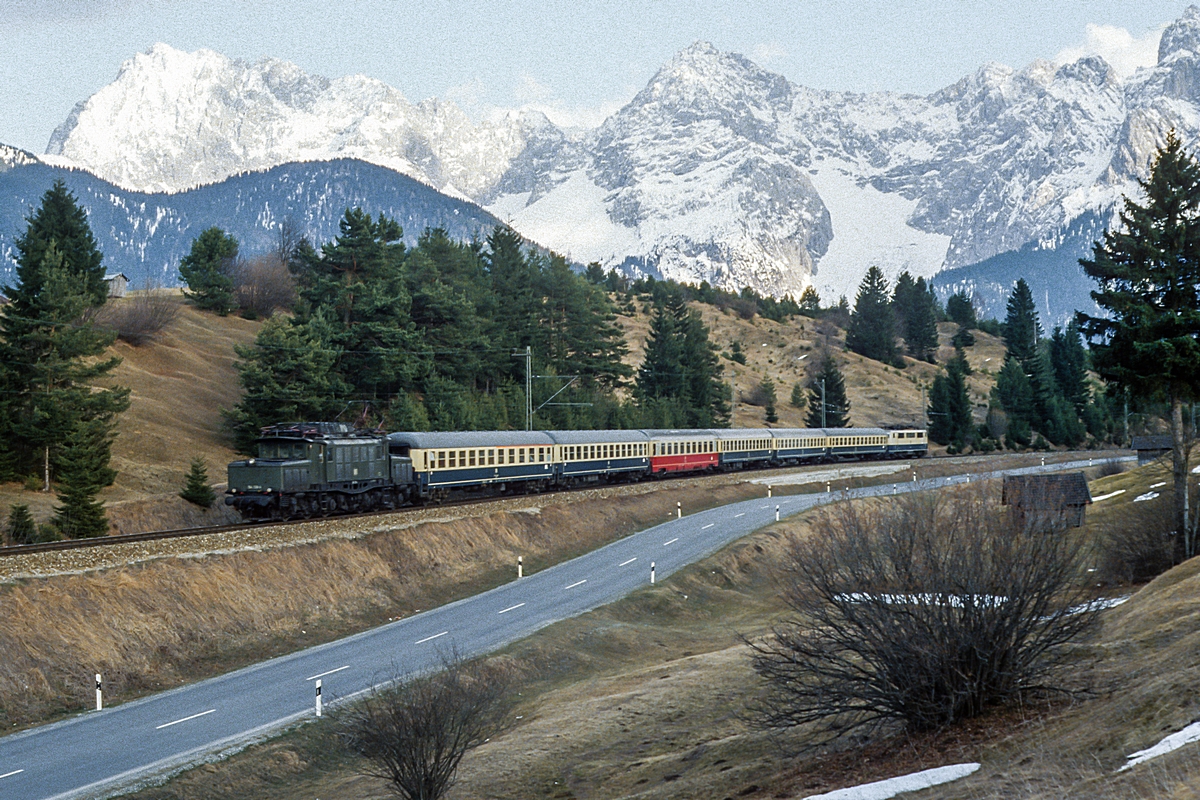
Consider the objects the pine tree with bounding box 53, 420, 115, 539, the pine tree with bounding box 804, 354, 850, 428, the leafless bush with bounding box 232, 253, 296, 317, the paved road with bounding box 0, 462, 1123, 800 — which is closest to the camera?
the paved road with bounding box 0, 462, 1123, 800

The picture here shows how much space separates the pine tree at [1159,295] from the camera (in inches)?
1399

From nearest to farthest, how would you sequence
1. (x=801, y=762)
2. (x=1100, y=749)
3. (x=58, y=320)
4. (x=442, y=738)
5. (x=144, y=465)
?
(x=1100, y=749) → (x=801, y=762) → (x=442, y=738) → (x=58, y=320) → (x=144, y=465)

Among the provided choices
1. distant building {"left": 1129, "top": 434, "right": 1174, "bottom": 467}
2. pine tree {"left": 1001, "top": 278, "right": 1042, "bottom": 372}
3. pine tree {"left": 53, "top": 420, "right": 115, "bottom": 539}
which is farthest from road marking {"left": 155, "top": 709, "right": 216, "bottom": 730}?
pine tree {"left": 1001, "top": 278, "right": 1042, "bottom": 372}

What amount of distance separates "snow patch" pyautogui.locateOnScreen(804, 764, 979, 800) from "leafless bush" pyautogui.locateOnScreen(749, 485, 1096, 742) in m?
2.03

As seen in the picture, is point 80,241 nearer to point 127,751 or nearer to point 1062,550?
point 127,751

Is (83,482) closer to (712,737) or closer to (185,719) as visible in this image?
(185,719)

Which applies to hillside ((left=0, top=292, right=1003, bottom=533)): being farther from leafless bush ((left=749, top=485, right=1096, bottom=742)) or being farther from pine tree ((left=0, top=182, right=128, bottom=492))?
leafless bush ((left=749, top=485, right=1096, bottom=742))

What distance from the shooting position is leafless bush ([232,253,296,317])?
4377 inches

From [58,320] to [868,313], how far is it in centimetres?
15939

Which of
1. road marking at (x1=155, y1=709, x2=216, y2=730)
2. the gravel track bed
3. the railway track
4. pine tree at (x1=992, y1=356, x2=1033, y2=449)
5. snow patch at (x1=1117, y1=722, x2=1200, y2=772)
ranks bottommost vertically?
road marking at (x1=155, y1=709, x2=216, y2=730)

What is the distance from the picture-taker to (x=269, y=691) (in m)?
29.1

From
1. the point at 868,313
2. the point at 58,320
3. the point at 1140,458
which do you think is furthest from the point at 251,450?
the point at 868,313

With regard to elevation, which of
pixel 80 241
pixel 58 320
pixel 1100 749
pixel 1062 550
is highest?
pixel 80 241

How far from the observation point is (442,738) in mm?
19984
